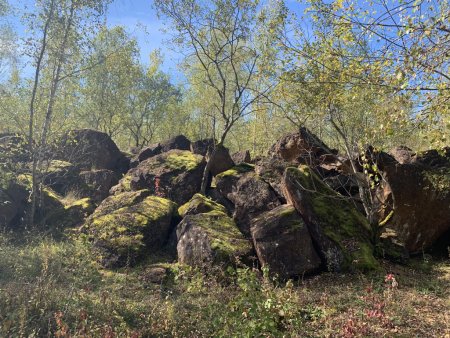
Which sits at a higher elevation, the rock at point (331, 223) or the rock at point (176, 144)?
the rock at point (176, 144)

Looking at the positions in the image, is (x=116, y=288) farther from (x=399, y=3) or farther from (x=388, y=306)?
(x=399, y=3)

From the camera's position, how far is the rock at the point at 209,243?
418 inches

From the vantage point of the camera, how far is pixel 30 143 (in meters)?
16.5

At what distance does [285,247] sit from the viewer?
1035 centimetres

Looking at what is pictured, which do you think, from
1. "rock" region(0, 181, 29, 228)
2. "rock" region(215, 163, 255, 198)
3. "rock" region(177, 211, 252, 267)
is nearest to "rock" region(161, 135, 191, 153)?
"rock" region(215, 163, 255, 198)

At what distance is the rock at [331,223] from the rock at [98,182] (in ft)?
34.5

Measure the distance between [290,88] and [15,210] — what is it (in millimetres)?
13125

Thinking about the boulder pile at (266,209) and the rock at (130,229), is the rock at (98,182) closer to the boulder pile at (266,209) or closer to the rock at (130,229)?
the boulder pile at (266,209)

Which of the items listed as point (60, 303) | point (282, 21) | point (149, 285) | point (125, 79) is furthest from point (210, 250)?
point (125, 79)

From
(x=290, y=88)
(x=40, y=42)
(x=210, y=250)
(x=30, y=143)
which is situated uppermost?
(x=40, y=42)

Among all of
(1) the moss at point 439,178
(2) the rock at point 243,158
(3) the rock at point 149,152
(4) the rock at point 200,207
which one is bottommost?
(4) the rock at point 200,207

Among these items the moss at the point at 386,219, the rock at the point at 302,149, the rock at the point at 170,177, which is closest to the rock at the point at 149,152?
the rock at the point at 170,177

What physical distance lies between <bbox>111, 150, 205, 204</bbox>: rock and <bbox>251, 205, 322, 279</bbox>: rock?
251 inches

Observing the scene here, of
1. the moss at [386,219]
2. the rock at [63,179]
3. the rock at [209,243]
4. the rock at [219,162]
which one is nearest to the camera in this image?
the rock at [209,243]
